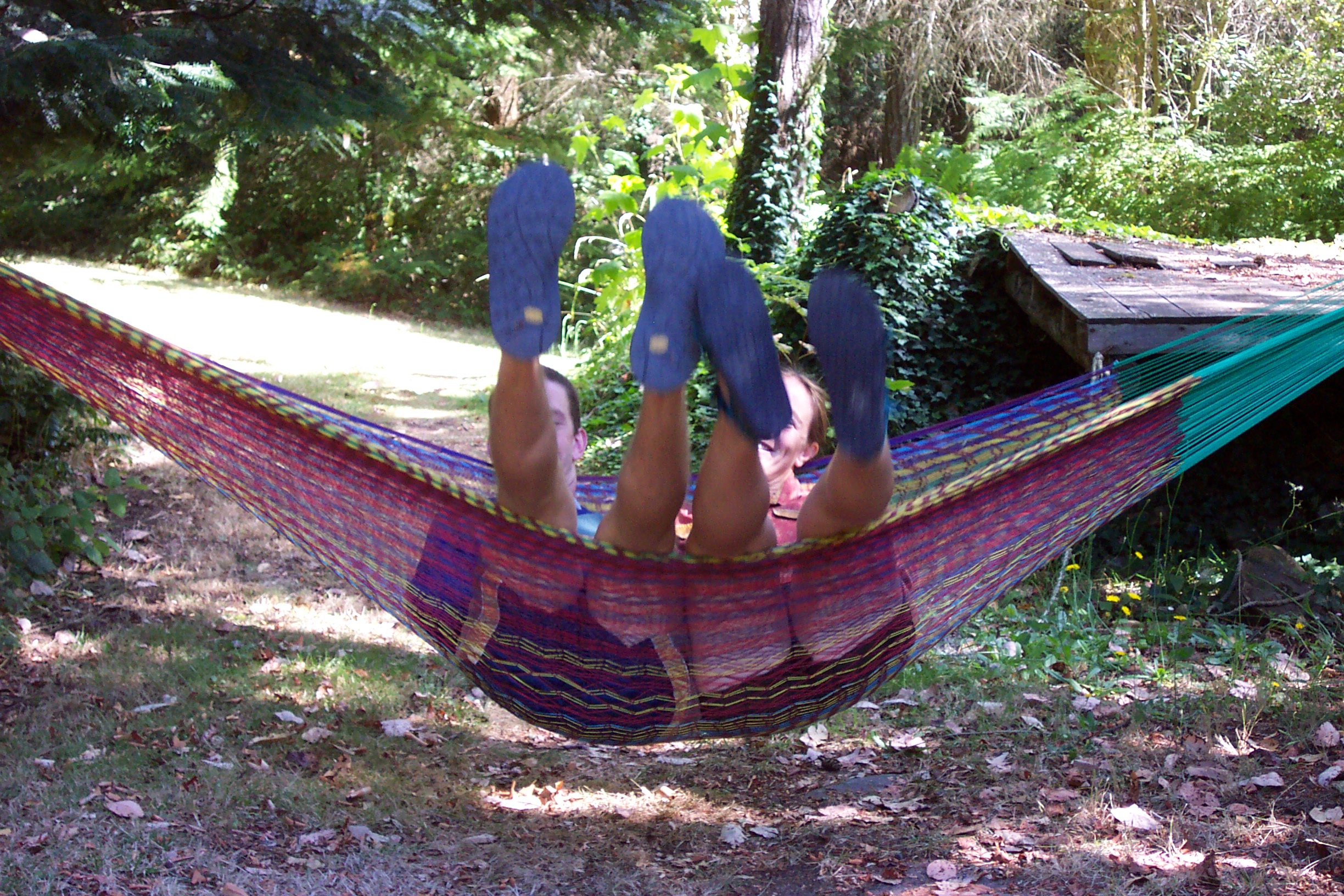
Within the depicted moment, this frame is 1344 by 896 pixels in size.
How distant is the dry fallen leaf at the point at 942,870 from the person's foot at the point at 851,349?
0.94m

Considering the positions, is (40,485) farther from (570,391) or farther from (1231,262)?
(1231,262)

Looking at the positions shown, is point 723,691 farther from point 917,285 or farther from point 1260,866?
point 917,285

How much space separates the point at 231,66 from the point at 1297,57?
7083 mm

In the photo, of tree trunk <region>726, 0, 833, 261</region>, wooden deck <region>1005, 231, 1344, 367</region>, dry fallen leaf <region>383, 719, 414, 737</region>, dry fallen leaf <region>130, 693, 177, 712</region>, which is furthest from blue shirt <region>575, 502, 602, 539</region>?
tree trunk <region>726, 0, 833, 261</region>

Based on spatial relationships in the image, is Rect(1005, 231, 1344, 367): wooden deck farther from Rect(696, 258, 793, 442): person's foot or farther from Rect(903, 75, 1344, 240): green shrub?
Rect(903, 75, 1344, 240): green shrub

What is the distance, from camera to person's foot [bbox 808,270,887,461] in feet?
4.15

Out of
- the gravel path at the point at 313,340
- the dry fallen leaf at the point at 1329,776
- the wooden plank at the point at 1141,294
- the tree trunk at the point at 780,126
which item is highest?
the tree trunk at the point at 780,126

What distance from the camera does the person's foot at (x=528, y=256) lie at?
1.30 m

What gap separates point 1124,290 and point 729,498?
226cm

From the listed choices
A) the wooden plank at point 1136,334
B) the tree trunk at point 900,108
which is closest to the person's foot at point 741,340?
the wooden plank at point 1136,334

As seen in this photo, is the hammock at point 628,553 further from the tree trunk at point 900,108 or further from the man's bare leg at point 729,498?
the tree trunk at point 900,108

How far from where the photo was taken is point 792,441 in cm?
185

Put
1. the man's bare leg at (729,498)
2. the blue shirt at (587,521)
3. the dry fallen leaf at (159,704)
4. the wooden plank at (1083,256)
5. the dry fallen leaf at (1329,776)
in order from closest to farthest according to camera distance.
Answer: the man's bare leg at (729,498), the blue shirt at (587,521), the dry fallen leaf at (1329,776), the dry fallen leaf at (159,704), the wooden plank at (1083,256)

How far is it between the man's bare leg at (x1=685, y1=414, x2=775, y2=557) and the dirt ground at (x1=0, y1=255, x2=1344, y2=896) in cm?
75
